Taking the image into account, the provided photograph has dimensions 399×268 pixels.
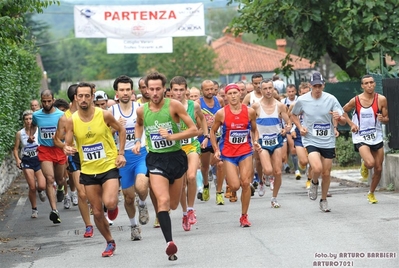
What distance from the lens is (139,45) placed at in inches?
1438

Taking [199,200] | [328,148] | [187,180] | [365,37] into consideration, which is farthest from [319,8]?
[187,180]

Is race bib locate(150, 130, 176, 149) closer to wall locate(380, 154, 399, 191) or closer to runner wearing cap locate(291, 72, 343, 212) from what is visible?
runner wearing cap locate(291, 72, 343, 212)

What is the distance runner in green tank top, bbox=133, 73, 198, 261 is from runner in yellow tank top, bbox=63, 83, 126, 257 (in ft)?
1.26

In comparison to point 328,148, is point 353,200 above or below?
below

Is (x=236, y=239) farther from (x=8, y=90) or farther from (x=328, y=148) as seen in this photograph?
(x=8, y=90)

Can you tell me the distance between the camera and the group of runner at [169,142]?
11.1 meters

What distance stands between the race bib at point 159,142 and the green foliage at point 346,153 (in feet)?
45.2

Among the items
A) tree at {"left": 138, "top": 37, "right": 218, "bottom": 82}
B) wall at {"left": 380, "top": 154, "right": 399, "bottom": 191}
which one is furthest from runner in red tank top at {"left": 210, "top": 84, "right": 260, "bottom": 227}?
tree at {"left": 138, "top": 37, "right": 218, "bottom": 82}

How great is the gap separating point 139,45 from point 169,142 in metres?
25.7

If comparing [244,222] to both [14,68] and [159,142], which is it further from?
[14,68]

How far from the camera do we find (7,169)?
2344 cm

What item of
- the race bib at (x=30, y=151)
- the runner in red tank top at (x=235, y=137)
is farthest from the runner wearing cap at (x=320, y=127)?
the race bib at (x=30, y=151)

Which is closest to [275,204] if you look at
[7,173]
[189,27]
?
[7,173]

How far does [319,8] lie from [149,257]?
12.8m
